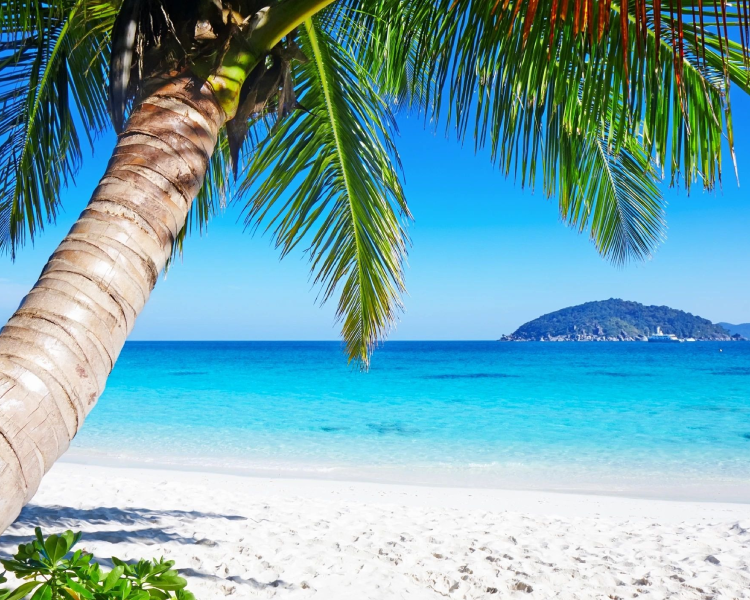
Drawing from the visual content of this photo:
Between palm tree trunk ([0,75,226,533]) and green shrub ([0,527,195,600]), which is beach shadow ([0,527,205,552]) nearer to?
green shrub ([0,527,195,600])

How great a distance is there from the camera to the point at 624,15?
1.58m

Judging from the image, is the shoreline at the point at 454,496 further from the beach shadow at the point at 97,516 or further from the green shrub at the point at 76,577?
the green shrub at the point at 76,577

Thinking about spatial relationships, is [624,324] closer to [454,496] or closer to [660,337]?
[660,337]

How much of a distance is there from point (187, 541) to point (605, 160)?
13.8ft

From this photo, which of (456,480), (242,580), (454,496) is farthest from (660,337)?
(242,580)

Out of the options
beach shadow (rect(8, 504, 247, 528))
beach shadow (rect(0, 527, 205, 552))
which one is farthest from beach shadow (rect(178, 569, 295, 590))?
beach shadow (rect(8, 504, 247, 528))

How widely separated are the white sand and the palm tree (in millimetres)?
1646

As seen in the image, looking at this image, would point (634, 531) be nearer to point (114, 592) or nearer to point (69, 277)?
Answer: point (114, 592)

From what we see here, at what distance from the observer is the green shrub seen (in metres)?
1.77

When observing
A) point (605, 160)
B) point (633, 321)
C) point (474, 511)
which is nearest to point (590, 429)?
point (474, 511)

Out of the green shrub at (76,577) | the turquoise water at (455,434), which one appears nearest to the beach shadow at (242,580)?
the green shrub at (76,577)

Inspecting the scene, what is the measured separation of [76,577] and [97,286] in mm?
1071

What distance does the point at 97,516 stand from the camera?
503cm

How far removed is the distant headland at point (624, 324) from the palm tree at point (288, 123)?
109493 mm
